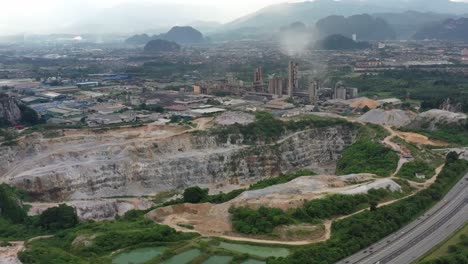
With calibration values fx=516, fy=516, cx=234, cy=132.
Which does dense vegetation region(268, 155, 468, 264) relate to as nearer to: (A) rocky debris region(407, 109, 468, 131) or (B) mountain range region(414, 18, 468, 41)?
(A) rocky debris region(407, 109, 468, 131)

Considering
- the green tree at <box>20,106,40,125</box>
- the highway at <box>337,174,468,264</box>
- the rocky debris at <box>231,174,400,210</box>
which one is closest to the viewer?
the highway at <box>337,174,468,264</box>

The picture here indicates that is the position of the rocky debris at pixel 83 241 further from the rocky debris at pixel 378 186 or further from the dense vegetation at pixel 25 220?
the rocky debris at pixel 378 186

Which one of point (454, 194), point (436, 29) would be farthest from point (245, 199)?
point (436, 29)

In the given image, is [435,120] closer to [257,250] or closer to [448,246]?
[448,246]

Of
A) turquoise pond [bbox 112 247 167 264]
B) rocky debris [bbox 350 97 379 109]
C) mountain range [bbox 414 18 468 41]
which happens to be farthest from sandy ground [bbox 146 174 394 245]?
mountain range [bbox 414 18 468 41]

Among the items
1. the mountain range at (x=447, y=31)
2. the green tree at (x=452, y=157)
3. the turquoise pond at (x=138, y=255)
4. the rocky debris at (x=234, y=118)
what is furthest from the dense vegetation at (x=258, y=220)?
the mountain range at (x=447, y=31)

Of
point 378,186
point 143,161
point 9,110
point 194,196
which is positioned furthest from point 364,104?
point 9,110
